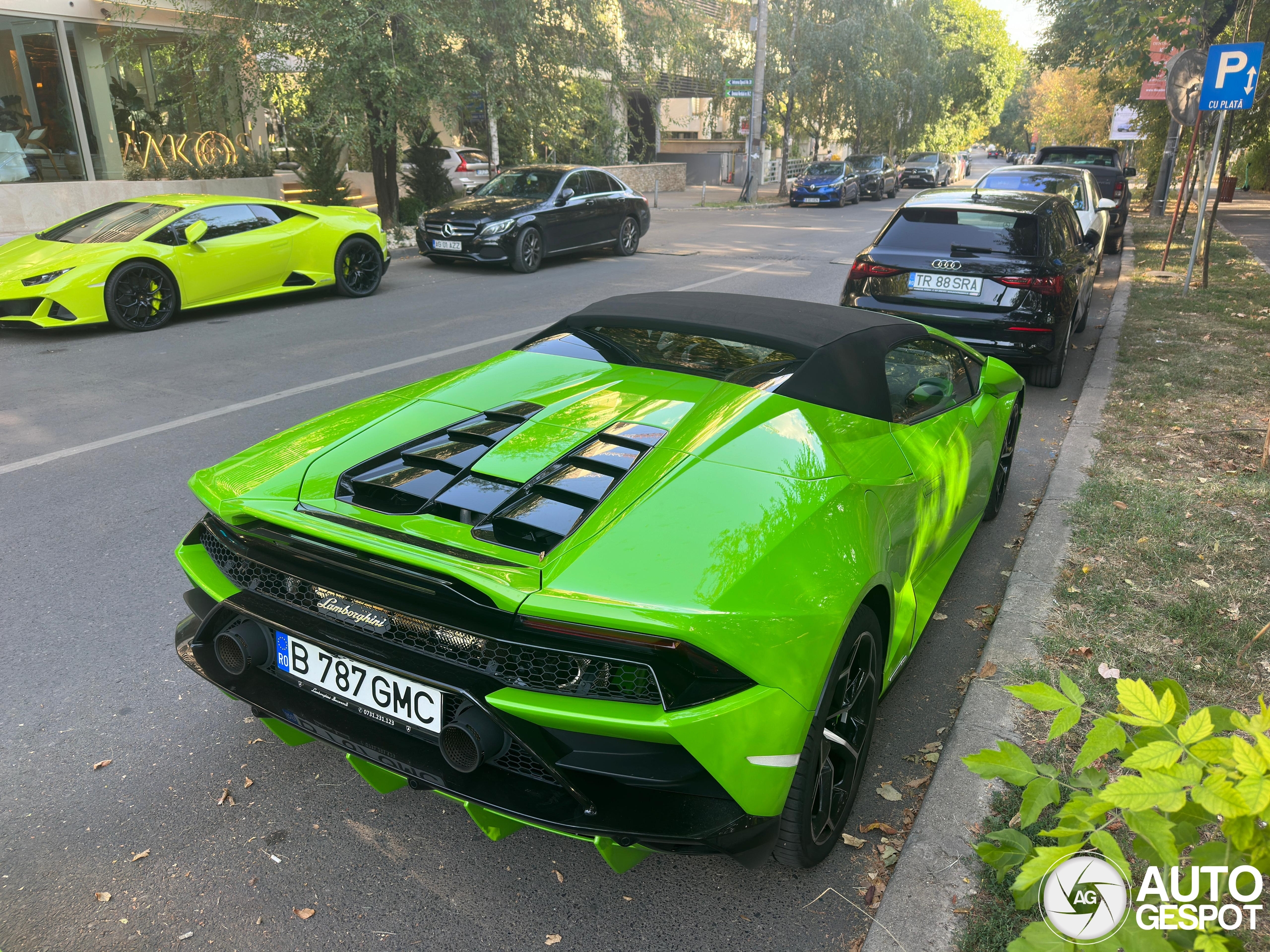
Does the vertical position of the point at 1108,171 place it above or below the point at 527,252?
above

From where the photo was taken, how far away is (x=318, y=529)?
2.37 metres

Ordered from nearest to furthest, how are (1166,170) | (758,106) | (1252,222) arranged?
(1166,170), (1252,222), (758,106)

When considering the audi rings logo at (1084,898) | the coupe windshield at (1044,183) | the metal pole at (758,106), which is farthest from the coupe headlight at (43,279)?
the metal pole at (758,106)

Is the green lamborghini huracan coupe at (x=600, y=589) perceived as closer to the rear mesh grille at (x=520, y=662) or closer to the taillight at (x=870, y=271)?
the rear mesh grille at (x=520, y=662)

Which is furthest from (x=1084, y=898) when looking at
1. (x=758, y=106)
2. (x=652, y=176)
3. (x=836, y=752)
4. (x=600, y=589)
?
(x=652, y=176)

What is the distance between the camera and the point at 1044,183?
40.3ft

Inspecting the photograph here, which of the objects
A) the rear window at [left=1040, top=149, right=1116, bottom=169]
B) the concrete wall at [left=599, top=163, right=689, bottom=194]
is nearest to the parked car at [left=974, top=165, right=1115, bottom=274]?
the rear window at [left=1040, top=149, right=1116, bottom=169]

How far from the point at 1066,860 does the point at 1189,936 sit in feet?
0.75

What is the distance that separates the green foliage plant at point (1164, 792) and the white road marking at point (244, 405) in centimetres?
580

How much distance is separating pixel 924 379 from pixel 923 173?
141ft

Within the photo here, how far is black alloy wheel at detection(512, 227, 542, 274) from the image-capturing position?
45.5ft

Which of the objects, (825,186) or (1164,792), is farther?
(825,186)

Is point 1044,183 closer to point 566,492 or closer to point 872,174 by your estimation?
point 566,492

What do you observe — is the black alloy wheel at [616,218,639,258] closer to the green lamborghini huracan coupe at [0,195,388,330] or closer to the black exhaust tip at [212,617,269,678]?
the green lamborghini huracan coupe at [0,195,388,330]
